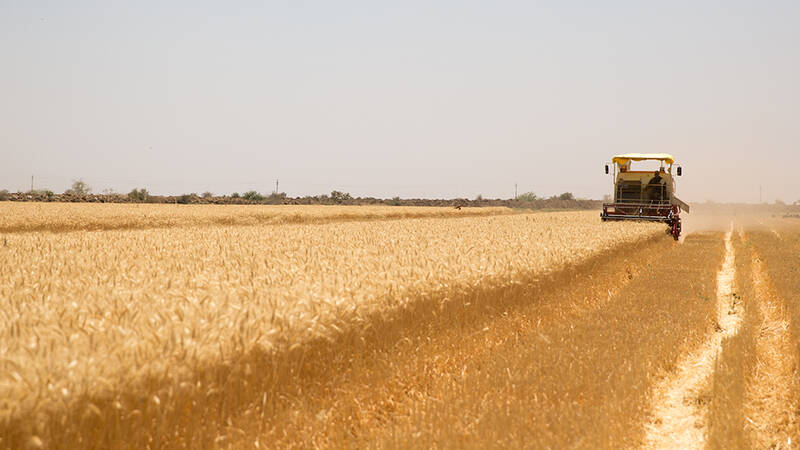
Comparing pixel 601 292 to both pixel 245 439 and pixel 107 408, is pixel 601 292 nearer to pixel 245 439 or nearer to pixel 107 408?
pixel 245 439

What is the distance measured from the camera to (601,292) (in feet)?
38.0

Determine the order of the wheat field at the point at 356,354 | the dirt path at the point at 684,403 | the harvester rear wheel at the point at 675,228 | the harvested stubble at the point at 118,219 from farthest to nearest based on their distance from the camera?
the harvester rear wheel at the point at 675,228
the harvested stubble at the point at 118,219
the dirt path at the point at 684,403
the wheat field at the point at 356,354

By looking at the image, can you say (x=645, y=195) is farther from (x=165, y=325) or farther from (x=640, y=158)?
(x=165, y=325)

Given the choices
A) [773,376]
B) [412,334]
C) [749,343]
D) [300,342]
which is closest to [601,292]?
[749,343]

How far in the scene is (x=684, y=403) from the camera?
6.09 metres

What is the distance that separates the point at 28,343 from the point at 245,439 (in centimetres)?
Answer: 142

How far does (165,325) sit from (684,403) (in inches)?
200

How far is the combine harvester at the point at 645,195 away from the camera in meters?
23.8

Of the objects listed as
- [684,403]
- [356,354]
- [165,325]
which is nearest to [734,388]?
[684,403]

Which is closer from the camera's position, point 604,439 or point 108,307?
point 108,307

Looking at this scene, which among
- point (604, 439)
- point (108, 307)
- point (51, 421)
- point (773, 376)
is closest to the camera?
point (51, 421)

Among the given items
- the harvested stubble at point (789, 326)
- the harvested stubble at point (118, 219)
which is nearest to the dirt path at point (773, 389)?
the harvested stubble at point (789, 326)

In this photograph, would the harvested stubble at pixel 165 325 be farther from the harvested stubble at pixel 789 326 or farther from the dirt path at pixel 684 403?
the harvested stubble at pixel 789 326

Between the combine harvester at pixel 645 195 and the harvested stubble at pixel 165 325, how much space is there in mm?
18212
